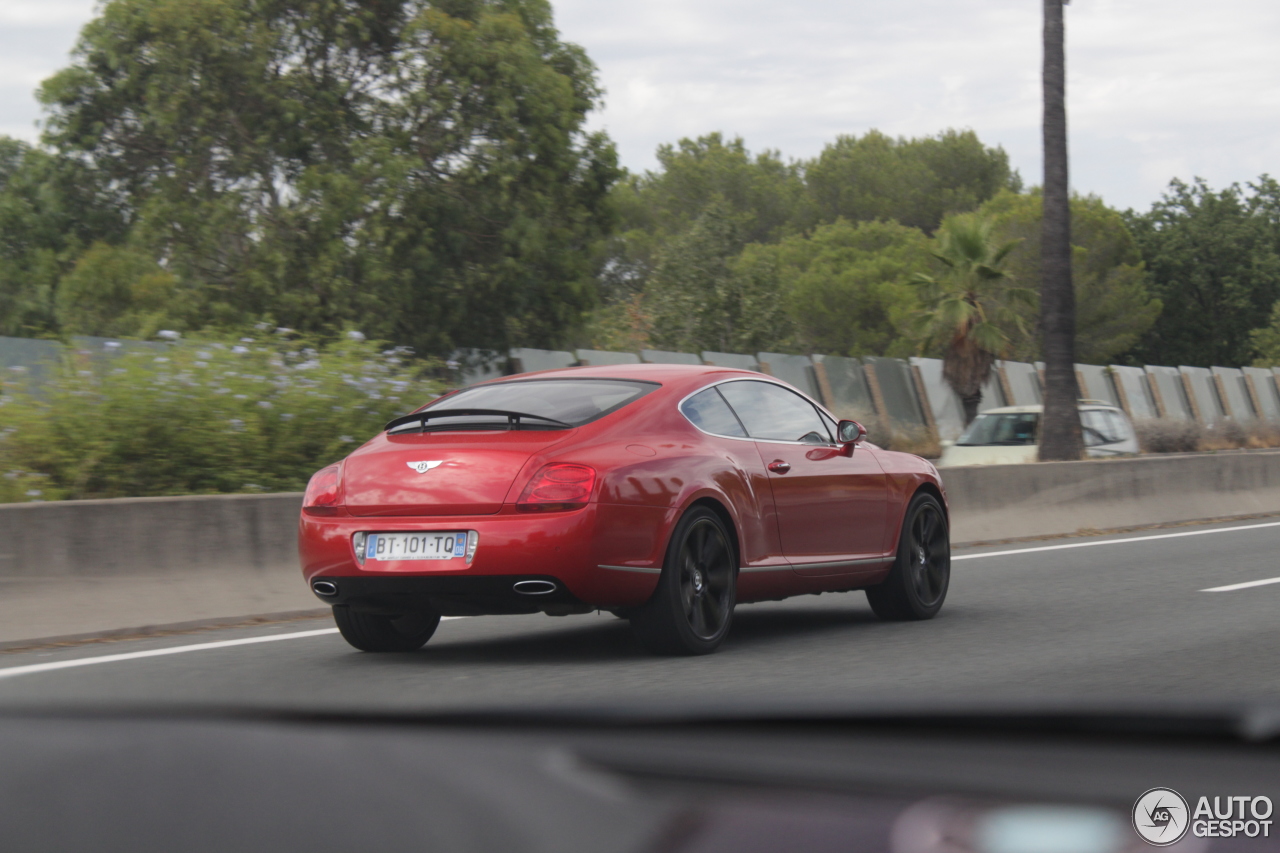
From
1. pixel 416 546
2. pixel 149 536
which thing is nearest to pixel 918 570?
pixel 416 546

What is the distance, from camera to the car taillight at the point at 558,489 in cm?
707

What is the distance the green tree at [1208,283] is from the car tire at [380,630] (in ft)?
244

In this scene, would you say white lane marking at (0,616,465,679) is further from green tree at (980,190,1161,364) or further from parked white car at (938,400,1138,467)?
green tree at (980,190,1161,364)

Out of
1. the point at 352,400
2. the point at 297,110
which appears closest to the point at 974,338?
the point at 297,110

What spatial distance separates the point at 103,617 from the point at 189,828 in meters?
7.46

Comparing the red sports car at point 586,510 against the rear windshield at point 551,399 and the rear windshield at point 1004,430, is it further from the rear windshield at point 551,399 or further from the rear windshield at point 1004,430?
the rear windshield at point 1004,430

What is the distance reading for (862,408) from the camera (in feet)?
126

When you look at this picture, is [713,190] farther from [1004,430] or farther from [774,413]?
[774,413]

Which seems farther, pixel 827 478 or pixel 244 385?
pixel 244 385

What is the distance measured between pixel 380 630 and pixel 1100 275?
69.3 metres

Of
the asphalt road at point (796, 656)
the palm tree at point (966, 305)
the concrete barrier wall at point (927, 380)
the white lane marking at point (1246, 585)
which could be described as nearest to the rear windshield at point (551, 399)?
the asphalt road at point (796, 656)

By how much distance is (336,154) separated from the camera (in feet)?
110

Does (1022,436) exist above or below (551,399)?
below

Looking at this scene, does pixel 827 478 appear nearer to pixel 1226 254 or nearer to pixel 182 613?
pixel 182 613
